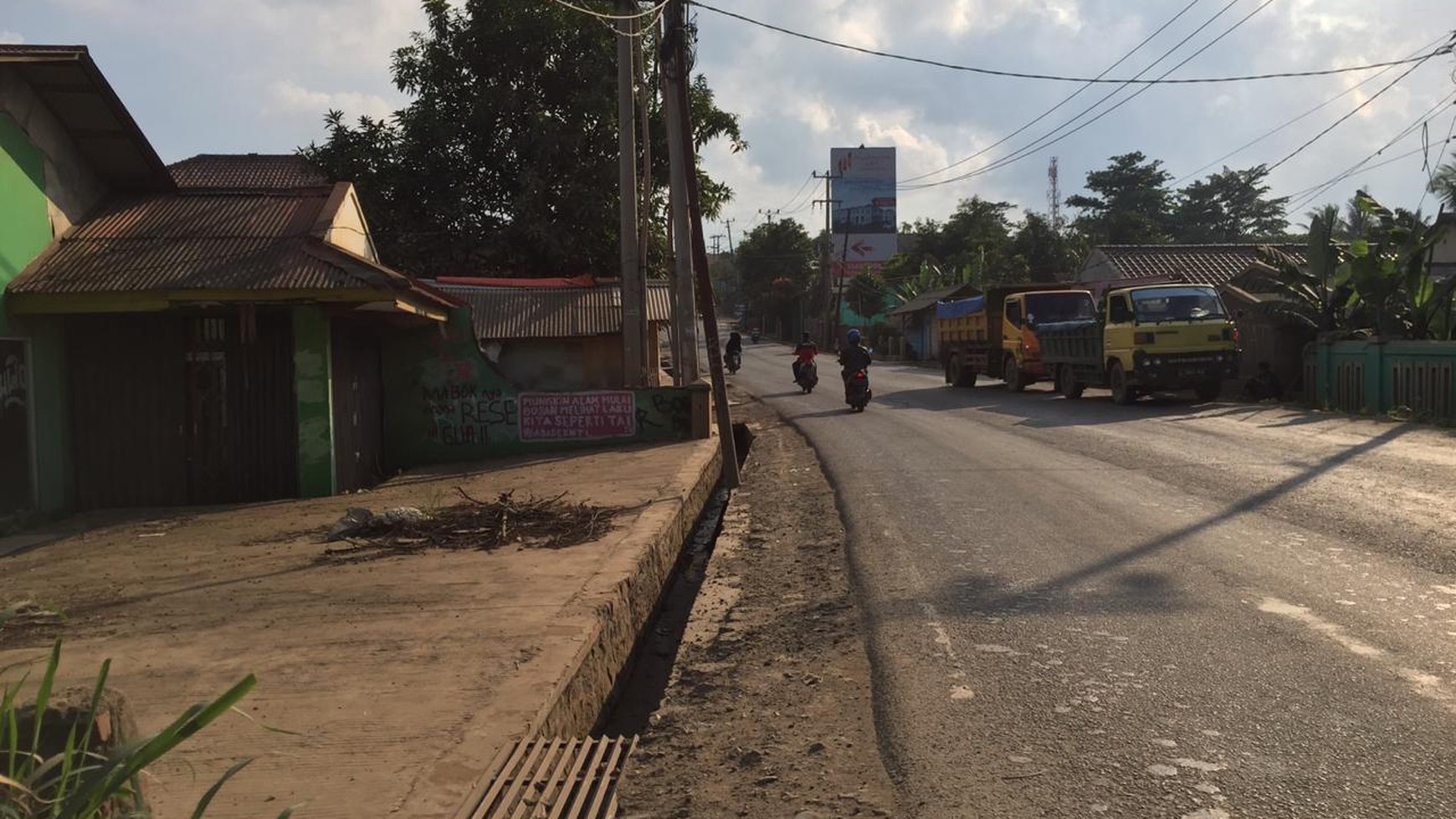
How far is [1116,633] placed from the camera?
5.66m

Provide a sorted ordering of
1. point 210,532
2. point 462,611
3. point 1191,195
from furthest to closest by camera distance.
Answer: point 1191,195 → point 210,532 → point 462,611

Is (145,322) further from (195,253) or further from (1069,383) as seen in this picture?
(1069,383)

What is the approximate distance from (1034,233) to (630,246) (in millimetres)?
44624

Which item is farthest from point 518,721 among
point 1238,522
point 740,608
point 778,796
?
point 1238,522

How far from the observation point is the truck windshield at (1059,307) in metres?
24.9

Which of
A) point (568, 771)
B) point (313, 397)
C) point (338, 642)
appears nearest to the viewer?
point (568, 771)

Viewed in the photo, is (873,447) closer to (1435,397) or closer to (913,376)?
(1435,397)

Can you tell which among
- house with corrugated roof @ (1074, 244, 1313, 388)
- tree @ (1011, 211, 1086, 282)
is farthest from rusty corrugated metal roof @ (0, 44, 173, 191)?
tree @ (1011, 211, 1086, 282)

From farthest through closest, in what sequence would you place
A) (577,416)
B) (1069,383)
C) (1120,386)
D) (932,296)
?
(932,296)
(1069,383)
(1120,386)
(577,416)

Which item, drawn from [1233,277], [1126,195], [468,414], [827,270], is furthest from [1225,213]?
[468,414]

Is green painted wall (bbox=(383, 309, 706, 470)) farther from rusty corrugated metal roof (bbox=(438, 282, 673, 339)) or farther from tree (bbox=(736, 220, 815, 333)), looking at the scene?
tree (bbox=(736, 220, 815, 333))

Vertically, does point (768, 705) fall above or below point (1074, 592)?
below

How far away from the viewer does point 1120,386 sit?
20219 millimetres

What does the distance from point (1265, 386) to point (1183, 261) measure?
2001 centimetres
